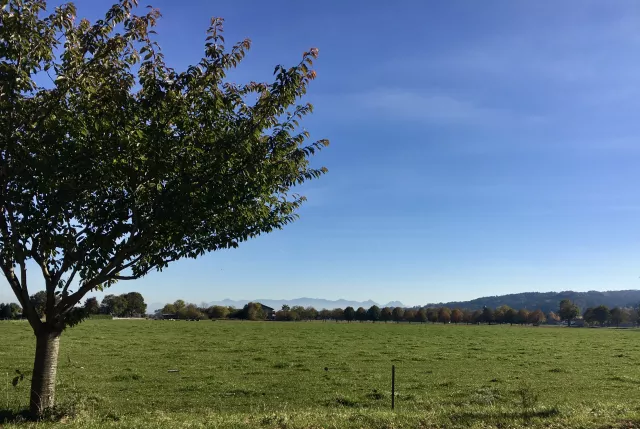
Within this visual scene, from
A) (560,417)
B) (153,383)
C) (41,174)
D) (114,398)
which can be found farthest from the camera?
(153,383)

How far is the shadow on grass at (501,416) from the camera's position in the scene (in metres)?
11.1

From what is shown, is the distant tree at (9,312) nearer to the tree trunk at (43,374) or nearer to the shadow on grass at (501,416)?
the tree trunk at (43,374)

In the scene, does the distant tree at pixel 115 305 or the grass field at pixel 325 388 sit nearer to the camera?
the grass field at pixel 325 388

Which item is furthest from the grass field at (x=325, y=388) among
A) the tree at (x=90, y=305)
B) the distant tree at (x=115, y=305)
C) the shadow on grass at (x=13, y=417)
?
the distant tree at (x=115, y=305)

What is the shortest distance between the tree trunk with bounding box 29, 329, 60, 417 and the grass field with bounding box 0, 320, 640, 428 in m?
0.59

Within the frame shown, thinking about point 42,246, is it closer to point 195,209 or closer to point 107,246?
point 107,246

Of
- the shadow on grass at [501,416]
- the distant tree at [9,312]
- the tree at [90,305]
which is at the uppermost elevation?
the tree at [90,305]

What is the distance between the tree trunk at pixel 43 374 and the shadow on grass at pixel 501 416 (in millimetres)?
9485

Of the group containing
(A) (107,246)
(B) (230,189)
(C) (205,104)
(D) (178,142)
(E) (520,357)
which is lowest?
(E) (520,357)

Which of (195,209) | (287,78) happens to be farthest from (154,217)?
(287,78)

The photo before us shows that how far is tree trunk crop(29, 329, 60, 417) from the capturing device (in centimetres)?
1145

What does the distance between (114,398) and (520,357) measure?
32892 millimetres

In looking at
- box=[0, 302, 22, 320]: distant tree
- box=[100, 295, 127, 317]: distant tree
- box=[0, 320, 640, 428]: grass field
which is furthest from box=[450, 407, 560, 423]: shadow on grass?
box=[100, 295, 127, 317]: distant tree

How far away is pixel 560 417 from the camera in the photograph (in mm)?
11305
